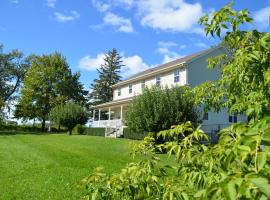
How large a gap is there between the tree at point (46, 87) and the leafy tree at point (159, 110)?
40.4 meters

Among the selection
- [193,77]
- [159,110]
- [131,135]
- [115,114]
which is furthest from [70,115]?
[159,110]

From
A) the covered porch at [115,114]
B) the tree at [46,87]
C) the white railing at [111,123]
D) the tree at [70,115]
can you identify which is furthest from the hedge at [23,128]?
the white railing at [111,123]

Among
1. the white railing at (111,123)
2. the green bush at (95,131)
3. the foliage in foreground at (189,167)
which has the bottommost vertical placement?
the foliage in foreground at (189,167)

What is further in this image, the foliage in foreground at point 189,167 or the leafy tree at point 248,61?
A: the leafy tree at point 248,61

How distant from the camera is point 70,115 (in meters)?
48.2

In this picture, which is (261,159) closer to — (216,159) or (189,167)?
(216,159)

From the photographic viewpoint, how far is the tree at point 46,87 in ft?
208

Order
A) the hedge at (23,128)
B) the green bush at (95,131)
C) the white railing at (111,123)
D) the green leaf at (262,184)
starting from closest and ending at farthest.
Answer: the green leaf at (262,184), the white railing at (111,123), the green bush at (95,131), the hedge at (23,128)

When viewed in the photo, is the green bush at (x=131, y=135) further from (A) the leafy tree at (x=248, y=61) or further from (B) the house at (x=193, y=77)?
(A) the leafy tree at (x=248, y=61)

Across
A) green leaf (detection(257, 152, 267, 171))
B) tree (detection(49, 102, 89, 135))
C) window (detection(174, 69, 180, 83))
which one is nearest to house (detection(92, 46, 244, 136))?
window (detection(174, 69, 180, 83))

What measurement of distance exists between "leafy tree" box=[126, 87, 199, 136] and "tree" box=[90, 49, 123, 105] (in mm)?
54067

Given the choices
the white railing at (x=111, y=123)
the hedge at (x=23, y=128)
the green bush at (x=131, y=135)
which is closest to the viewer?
the green bush at (x=131, y=135)

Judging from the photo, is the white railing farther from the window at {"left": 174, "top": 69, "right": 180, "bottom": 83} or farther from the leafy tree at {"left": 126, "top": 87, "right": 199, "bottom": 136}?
the leafy tree at {"left": 126, "top": 87, "right": 199, "bottom": 136}

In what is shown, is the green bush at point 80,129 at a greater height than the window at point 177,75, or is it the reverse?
the window at point 177,75
